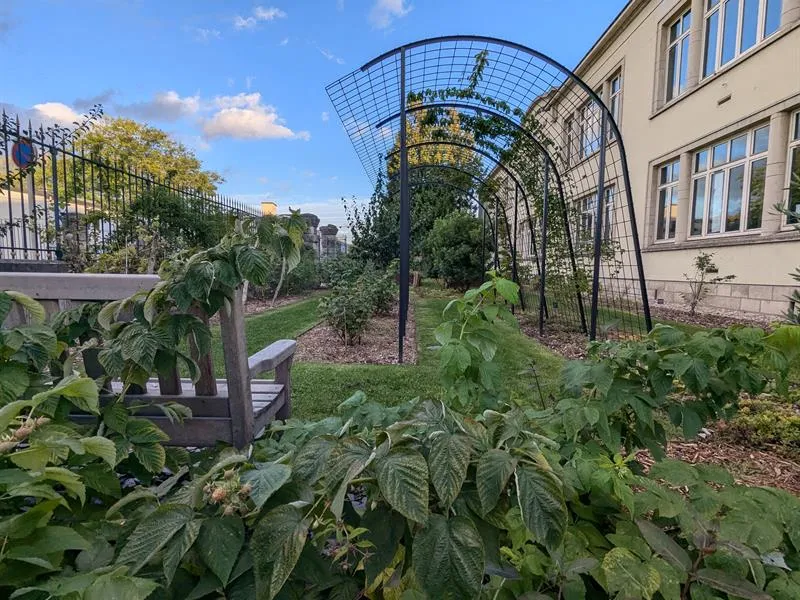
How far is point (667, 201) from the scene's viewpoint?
10.7 metres

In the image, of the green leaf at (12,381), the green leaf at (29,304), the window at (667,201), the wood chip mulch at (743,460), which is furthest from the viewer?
the window at (667,201)

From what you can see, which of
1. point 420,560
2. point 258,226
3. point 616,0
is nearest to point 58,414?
point 258,226

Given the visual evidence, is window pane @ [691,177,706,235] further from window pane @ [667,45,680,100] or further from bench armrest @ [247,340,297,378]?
bench armrest @ [247,340,297,378]

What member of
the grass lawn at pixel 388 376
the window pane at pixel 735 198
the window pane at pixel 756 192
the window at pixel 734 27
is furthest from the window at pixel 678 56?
the grass lawn at pixel 388 376

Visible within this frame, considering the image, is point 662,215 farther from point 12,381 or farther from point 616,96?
point 12,381

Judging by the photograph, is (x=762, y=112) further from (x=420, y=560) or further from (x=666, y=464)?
(x=420, y=560)

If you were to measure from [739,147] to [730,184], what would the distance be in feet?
2.26

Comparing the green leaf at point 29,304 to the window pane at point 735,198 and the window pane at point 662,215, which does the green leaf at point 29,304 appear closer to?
the window pane at point 735,198

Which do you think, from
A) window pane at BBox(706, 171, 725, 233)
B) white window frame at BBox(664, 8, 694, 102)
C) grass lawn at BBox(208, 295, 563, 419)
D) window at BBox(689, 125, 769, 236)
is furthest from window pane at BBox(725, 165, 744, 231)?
grass lawn at BBox(208, 295, 563, 419)

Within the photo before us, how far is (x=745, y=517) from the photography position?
0.95 metres

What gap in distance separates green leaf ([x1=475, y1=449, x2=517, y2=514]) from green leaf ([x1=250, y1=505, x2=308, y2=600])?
0.77 feet

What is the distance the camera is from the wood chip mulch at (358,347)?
16.6 ft

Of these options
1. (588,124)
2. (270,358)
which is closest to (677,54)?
(588,124)

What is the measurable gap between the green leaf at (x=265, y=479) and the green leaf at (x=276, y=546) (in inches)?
1.0
